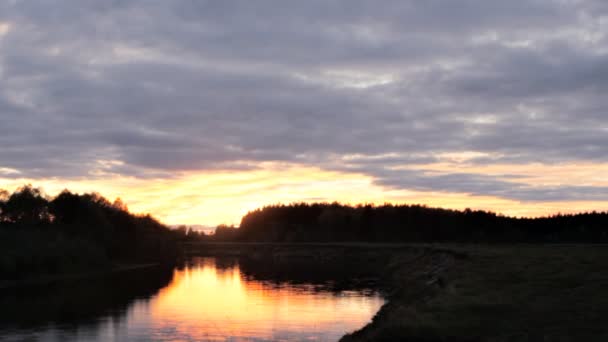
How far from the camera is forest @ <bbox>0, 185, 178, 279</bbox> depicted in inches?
3912

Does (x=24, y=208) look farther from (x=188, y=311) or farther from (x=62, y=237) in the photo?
(x=188, y=311)

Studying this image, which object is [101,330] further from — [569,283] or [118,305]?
[569,283]

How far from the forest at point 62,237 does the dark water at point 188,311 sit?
8583mm

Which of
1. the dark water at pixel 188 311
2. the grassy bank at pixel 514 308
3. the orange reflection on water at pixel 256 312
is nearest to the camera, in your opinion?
the grassy bank at pixel 514 308

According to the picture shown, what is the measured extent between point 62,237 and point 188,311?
6257 centimetres

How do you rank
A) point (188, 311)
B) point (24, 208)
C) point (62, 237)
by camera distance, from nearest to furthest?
point (188, 311) < point (62, 237) < point (24, 208)

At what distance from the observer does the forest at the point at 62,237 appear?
99.4 meters

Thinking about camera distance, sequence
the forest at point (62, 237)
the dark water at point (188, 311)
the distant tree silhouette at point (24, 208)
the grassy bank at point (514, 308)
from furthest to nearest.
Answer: the distant tree silhouette at point (24, 208) → the forest at point (62, 237) → the dark water at point (188, 311) → the grassy bank at point (514, 308)

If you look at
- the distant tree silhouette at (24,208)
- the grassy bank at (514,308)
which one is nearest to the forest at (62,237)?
the distant tree silhouette at (24,208)

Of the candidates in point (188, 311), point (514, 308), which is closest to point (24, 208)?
point (188, 311)

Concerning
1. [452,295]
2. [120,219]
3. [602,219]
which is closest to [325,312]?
[452,295]

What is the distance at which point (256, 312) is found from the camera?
6106 cm

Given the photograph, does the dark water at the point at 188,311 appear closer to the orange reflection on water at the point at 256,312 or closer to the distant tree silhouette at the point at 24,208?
the orange reflection on water at the point at 256,312

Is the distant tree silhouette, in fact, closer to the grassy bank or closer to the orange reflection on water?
the orange reflection on water
